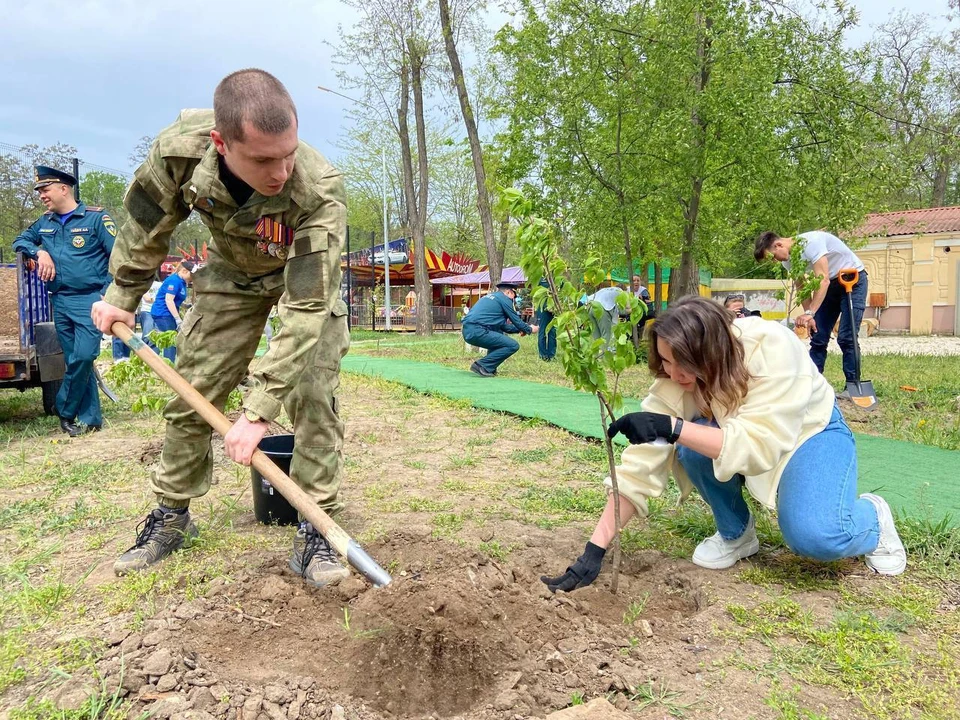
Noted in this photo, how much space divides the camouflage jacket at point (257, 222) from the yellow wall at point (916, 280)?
2440 centimetres

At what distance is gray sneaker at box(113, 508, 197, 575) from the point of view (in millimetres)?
2803

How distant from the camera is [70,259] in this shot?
550 cm

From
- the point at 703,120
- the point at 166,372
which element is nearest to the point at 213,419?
the point at 166,372

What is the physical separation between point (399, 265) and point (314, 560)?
28.2m

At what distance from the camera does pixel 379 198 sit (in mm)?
38250

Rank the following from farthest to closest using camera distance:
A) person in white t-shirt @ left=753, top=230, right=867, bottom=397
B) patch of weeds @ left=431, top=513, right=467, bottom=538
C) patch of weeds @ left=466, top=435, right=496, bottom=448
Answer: person in white t-shirt @ left=753, top=230, right=867, bottom=397 < patch of weeds @ left=466, top=435, right=496, bottom=448 < patch of weeds @ left=431, top=513, right=467, bottom=538

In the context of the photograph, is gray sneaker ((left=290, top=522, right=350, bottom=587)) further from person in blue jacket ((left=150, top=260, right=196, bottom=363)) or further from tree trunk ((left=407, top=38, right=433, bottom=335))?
tree trunk ((left=407, top=38, right=433, bottom=335))

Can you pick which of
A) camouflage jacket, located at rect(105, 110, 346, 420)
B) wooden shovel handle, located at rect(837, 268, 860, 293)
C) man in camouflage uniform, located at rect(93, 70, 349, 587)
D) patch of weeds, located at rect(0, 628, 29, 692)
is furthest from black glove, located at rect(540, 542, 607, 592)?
wooden shovel handle, located at rect(837, 268, 860, 293)

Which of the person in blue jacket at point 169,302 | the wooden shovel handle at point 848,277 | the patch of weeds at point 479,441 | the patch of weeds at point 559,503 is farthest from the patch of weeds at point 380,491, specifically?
the person in blue jacket at point 169,302

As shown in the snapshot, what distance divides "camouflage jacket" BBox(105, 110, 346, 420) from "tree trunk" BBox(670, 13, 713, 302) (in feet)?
26.4

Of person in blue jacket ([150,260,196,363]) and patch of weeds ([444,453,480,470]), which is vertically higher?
person in blue jacket ([150,260,196,363])

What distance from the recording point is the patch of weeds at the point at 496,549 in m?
2.96

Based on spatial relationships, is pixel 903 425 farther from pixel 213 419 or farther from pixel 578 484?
pixel 213 419

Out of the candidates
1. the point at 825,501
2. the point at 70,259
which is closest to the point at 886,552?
the point at 825,501
